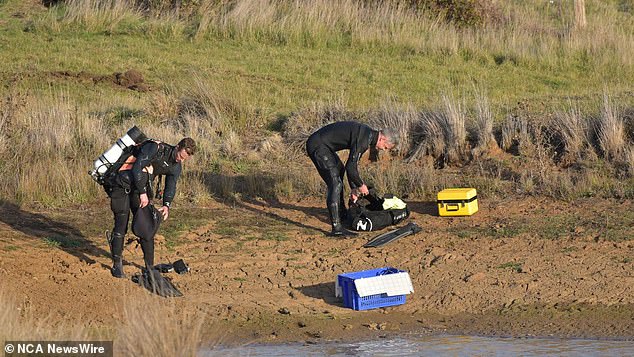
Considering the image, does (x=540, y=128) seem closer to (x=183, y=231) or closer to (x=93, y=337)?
(x=183, y=231)

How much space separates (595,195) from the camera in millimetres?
14703

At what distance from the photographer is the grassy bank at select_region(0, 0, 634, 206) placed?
15.8 metres

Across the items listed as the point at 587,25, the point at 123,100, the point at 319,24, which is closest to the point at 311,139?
the point at 123,100

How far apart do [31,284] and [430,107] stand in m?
8.13

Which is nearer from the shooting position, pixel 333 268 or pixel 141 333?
pixel 141 333

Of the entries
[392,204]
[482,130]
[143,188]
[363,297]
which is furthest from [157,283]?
[482,130]

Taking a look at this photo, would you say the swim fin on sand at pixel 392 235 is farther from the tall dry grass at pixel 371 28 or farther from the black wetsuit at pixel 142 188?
the tall dry grass at pixel 371 28

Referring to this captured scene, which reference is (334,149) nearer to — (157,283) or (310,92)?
(157,283)

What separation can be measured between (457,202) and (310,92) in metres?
6.82

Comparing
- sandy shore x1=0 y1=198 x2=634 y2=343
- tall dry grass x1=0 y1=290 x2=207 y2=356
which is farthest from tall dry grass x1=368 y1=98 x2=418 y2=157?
tall dry grass x1=0 y1=290 x2=207 y2=356

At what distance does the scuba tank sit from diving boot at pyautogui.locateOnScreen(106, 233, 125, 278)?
69 centimetres

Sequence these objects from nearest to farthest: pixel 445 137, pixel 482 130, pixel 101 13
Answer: pixel 482 130, pixel 445 137, pixel 101 13

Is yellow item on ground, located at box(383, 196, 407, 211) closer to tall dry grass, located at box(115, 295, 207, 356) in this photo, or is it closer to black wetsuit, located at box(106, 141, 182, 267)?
black wetsuit, located at box(106, 141, 182, 267)

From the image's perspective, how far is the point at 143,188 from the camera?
12023mm
